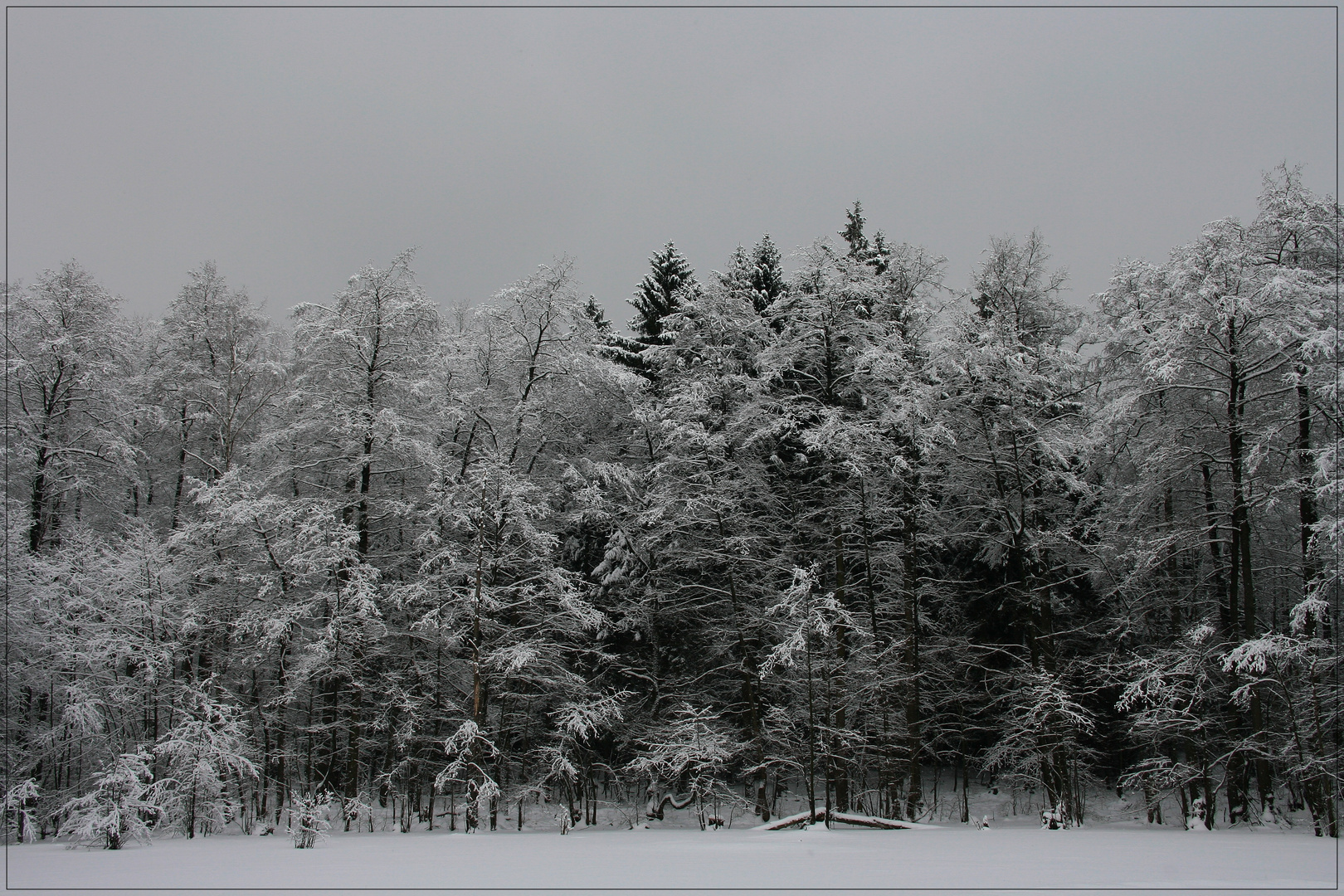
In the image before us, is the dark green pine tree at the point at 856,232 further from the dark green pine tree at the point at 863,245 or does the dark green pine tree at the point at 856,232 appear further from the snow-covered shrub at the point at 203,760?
the snow-covered shrub at the point at 203,760

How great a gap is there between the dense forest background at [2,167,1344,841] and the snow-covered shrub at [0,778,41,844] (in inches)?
9.6

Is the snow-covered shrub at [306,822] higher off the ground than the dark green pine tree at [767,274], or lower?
lower

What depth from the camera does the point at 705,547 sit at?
20000 mm

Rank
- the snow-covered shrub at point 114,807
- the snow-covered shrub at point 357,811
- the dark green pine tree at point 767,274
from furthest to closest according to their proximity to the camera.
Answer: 1. the dark green pine tree at point 767,274
2. the snow-covered shrub at point 357,811
3. the snow-covered shrub at point 114,807

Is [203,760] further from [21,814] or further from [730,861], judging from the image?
[730,861]

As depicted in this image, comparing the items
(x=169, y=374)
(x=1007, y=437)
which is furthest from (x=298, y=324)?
(x=1007, y=437)

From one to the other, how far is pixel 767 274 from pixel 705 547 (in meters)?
9.58

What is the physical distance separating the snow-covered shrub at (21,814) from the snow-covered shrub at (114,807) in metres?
0.88

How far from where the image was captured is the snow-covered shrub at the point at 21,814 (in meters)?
14.4

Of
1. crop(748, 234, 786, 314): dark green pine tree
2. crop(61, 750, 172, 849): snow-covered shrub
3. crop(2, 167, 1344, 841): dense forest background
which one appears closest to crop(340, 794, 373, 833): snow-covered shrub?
crop(2, 167, 1344, 841): dense forest background

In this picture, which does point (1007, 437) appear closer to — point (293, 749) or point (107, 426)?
point (293, 749)

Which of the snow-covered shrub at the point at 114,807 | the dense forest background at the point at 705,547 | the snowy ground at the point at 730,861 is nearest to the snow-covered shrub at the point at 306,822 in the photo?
the snowy ground at the point at 730,861

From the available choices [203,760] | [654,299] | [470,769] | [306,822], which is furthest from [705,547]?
[203,760]

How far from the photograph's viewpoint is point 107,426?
20062 millimetres
